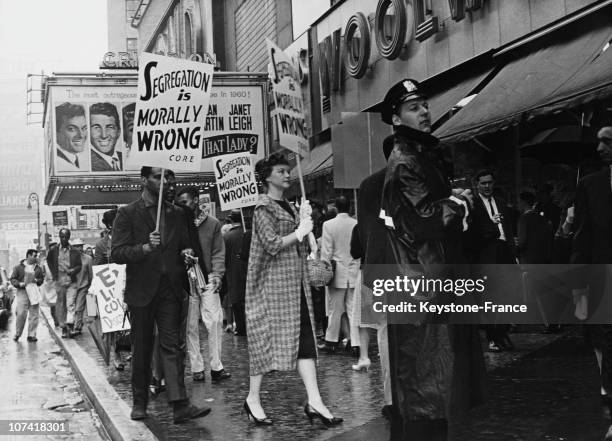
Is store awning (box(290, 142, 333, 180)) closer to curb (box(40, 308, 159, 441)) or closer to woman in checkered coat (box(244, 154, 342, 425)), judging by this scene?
curb (box(40, 308, 159, 441))

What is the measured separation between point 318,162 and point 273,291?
466 inches

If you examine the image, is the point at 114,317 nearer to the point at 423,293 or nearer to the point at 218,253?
the point at 218,253

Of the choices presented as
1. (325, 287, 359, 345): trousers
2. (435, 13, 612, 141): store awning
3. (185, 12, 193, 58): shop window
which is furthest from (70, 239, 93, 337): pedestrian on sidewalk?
(185, 12, 193, 58): shop window

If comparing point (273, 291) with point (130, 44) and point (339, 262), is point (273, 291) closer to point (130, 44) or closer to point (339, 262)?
point (339, 262)

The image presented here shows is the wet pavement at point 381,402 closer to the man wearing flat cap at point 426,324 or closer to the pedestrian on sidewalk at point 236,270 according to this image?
the man wearing flat cap at point 426,324

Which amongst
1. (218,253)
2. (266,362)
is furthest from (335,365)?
(266,362)

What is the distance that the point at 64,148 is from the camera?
963 inches

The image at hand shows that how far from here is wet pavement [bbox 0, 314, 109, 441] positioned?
7.36 m

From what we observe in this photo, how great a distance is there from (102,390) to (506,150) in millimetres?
7259

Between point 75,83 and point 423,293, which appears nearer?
point 423,293

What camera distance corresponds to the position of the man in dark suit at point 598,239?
199 inches

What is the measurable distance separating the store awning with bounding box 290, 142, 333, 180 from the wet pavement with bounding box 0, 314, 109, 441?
214 inches

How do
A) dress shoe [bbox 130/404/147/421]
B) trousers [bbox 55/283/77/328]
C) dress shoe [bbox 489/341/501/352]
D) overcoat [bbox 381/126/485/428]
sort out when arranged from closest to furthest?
overcoat [bbox 381/126/485/428]
dress shoe [bbox 130/404/147/421]
dress shoe [bbox 489/341/501/352]
trousers [bbox 55/283/77/328]

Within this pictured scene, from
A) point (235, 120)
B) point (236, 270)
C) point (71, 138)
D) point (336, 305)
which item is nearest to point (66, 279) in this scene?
point (236, 270)
